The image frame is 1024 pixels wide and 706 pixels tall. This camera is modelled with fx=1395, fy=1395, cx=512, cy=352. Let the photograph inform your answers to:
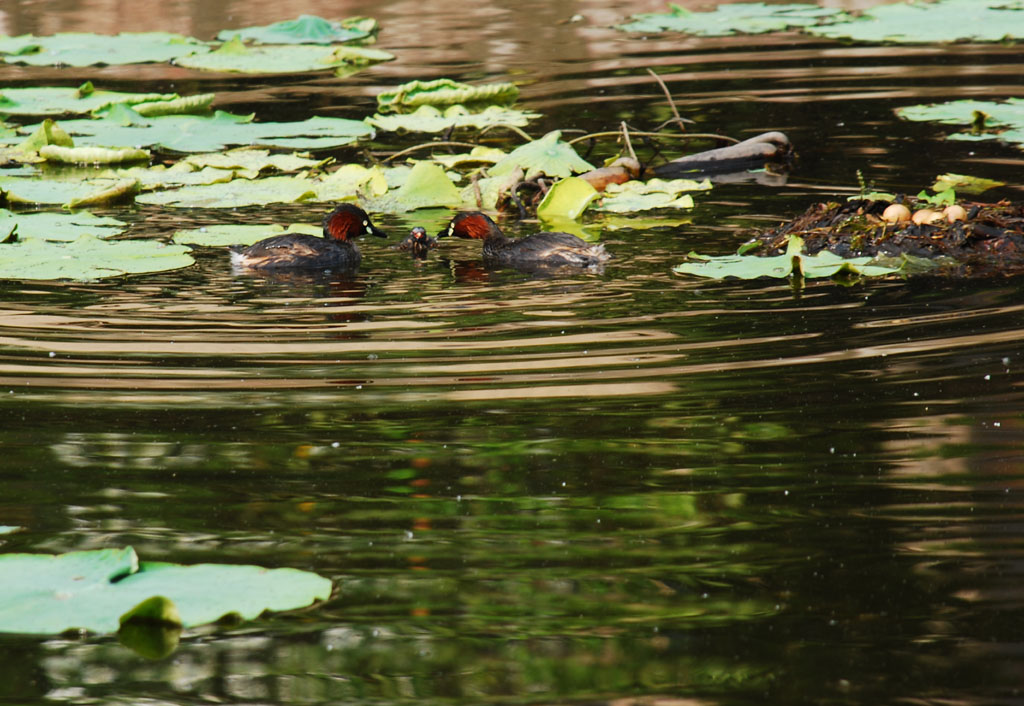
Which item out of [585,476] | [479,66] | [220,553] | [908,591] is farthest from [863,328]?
[479,66]

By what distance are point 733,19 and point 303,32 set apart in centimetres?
509

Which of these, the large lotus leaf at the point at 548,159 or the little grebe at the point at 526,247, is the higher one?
the large lotus leaf at the point at 548,159

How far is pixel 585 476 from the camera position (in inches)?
164

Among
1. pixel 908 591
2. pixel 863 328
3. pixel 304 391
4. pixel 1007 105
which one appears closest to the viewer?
pixel 908 591

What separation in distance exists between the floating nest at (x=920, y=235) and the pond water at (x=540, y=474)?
1.42ft

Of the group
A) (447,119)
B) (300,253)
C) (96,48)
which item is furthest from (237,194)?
(96,48)

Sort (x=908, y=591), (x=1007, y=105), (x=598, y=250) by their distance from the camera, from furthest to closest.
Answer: (x=1007, y=105), (x=598, y=250), (x=908, y=591)

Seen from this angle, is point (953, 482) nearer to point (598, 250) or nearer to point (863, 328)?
point (863, 328)

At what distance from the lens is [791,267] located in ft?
22.1

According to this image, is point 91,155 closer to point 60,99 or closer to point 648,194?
point 60,99

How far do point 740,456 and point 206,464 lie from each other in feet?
5.41

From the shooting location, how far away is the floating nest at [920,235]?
6.96m

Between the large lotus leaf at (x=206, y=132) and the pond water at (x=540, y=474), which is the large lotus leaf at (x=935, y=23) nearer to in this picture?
the large lotus leaf at (x=206, y=132)

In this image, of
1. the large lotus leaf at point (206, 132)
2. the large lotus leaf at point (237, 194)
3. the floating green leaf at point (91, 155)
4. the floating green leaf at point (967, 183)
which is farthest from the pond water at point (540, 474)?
the large lotus leaf at point (206, 132)
